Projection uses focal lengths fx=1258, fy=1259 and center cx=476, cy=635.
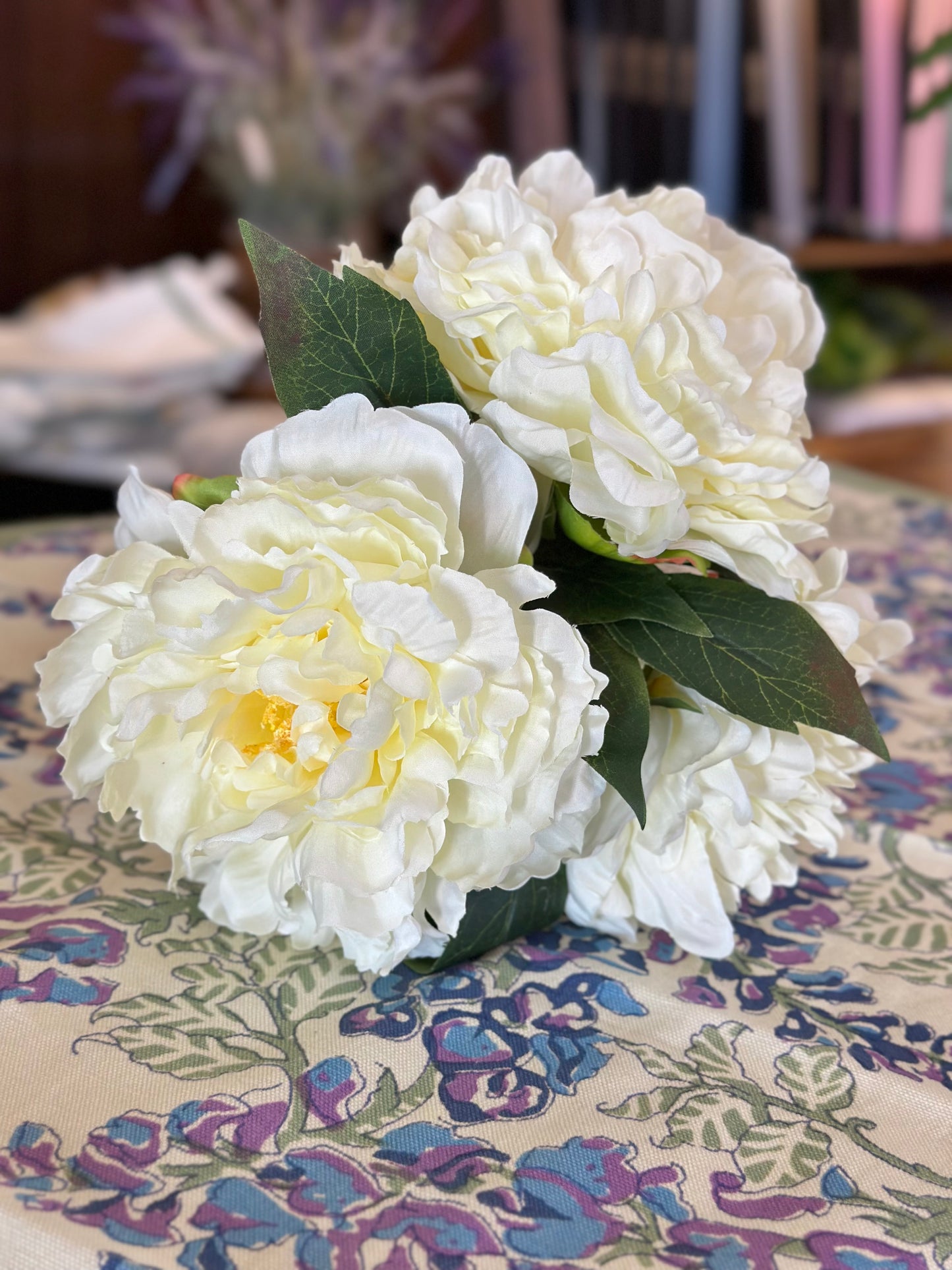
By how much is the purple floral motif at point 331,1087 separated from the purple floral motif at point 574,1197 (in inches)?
2.2

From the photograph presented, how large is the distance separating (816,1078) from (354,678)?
8.0 inches

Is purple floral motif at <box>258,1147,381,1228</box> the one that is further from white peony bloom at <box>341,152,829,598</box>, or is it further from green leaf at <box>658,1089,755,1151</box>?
white peony bloom at <box>341,152,829,598</box>

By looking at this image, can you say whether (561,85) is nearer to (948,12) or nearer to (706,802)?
(948,12)

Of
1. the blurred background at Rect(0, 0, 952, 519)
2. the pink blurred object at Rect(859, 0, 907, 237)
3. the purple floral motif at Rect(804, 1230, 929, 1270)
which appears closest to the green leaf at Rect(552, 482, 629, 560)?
the purple floral motif at Rect(804, 1230, 929, 1270)

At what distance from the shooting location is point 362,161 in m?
2.07

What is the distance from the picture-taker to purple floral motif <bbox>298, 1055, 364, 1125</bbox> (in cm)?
38

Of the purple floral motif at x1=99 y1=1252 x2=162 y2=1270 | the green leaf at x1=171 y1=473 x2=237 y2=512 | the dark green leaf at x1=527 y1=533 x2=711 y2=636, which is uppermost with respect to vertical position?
the green leaf at x1=171 y1=473 x2=237 y2=512

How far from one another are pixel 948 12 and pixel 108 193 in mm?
1856

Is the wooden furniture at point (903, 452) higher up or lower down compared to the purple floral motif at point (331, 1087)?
lower down

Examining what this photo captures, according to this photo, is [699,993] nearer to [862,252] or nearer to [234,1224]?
[234,1224]

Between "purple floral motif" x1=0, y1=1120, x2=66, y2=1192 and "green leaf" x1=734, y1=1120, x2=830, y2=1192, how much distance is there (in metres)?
0.19

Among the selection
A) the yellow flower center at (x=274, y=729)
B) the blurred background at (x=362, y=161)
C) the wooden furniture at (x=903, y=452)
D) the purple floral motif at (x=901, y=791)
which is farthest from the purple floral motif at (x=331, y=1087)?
the wooden furniture at (x=903, y=452)

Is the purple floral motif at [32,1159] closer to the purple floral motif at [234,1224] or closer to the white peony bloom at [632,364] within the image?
the purple floral motif at [234,1224]

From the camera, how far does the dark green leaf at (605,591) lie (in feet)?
1.40
